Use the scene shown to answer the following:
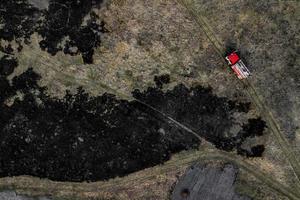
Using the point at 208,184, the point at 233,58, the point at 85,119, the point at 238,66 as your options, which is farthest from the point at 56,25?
the point at 208,184

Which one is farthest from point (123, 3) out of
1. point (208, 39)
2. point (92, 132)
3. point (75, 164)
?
point (75, 164)

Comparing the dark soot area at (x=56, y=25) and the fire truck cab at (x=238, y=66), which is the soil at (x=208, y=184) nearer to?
the fire truck cab at (x=238, y=66)

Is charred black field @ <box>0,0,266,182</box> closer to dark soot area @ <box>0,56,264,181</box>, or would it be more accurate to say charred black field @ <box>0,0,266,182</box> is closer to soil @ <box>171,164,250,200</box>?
dark soot area @ <box>0,56,264,181</box>

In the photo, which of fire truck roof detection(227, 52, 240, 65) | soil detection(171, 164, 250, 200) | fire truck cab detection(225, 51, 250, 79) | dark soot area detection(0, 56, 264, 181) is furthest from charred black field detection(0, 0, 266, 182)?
fire truck roof detection(227, 52, 240, 65)

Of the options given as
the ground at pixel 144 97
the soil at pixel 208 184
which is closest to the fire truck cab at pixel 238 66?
the ground at pixel 144 97

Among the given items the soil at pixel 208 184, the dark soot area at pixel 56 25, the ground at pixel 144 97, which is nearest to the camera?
the ground at pixel 144 97

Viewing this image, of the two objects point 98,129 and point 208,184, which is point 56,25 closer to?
point 98,129

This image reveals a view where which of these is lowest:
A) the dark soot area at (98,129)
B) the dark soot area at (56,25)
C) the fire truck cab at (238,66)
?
the dark soot area at (98,129)
